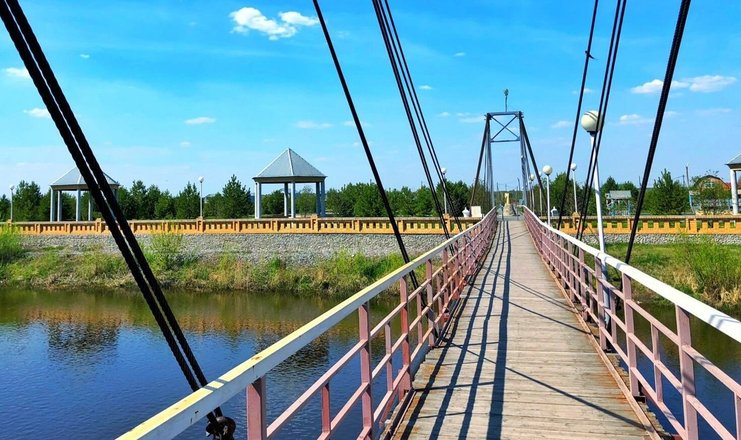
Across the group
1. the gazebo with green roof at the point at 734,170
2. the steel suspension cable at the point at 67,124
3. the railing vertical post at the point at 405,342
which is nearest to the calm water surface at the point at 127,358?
the railing vertical post at the point at 405,342

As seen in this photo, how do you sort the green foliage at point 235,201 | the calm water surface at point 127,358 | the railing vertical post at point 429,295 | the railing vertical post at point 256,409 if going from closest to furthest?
the railing vertical post at point 256,409
the railing vertical post at point 429,295
the calm water surface at point 127,358
the green foliage at point 235,201

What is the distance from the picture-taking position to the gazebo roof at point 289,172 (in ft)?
91.7

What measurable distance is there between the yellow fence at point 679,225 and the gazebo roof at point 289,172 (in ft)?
45.6

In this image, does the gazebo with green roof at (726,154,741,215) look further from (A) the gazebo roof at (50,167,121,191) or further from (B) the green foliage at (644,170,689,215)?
(A) the gazebo roof at (50,167,121,191)

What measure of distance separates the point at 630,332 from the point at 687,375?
105 centimetres

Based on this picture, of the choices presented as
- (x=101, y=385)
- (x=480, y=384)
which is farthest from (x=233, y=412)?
(x=480, y=384)

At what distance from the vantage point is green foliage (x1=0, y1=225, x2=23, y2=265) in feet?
91.7

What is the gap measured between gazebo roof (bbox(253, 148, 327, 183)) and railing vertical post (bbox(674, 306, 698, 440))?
26.1 m

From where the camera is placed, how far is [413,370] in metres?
4.16

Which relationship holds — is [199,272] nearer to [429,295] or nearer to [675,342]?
[429,295]

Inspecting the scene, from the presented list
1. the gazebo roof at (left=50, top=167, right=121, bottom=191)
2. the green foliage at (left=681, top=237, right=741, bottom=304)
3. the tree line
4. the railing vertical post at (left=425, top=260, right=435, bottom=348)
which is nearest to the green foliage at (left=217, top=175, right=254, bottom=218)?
the tree line

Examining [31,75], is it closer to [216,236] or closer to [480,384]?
[480,384]

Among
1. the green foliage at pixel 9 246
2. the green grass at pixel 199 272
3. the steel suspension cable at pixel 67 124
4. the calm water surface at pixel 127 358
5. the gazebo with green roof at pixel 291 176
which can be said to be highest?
the gazebo with green roof at pixel 291 176

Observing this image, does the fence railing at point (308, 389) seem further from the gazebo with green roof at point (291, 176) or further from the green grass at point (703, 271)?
the gazebo with green roof at point (291, 176)
